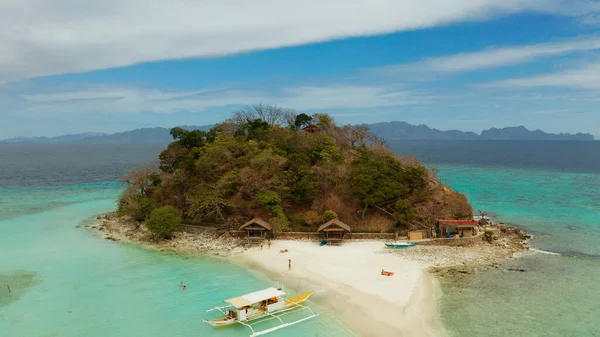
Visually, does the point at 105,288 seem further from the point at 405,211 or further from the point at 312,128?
the point at 312,128

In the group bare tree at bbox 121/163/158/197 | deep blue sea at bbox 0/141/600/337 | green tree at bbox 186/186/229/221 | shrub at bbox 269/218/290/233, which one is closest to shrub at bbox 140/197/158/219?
green tree at bbox 186/186/229/221

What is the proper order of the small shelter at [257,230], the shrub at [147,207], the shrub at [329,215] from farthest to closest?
1. the shrub at [147,207]
2. the shrub at [329,215]
3. the small shelter at [257,230]

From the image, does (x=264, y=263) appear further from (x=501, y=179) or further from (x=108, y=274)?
(x=501, y=179)

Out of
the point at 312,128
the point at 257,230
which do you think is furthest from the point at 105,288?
the point at 312,128

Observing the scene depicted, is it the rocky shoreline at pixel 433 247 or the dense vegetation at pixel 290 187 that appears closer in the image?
the rocky shoreline at pixel 433 247

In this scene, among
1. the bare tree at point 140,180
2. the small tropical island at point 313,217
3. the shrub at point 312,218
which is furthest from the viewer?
the bare tree at point 140,180

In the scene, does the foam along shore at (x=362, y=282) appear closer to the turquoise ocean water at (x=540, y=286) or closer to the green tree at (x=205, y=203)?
the turquoise ocean water at (x=540, y=286)

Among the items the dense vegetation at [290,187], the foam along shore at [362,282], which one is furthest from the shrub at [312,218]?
the foam along shore at [362,282]
